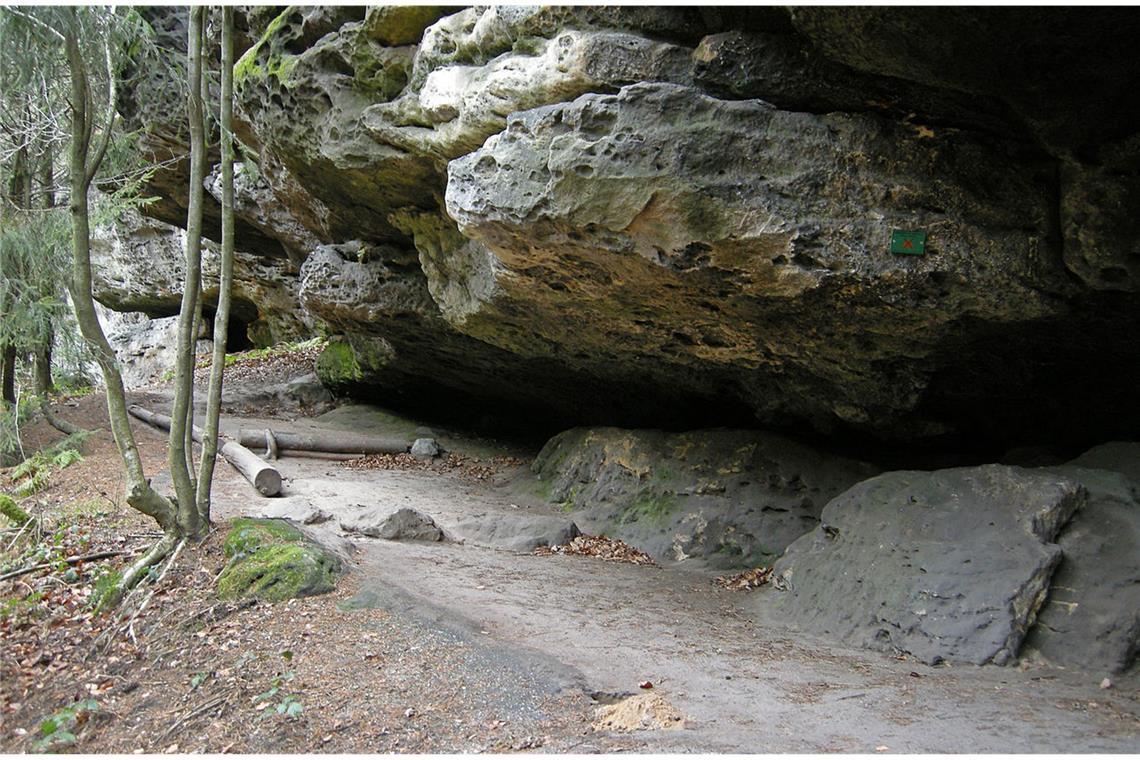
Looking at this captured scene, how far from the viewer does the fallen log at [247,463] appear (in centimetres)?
1084

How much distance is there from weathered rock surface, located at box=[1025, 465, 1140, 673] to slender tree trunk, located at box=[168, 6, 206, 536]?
7039 mm

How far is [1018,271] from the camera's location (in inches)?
272

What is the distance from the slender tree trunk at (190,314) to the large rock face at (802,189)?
2.41 metres

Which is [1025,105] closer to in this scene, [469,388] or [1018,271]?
[1018,271]

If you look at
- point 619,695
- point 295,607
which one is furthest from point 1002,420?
point 295,607

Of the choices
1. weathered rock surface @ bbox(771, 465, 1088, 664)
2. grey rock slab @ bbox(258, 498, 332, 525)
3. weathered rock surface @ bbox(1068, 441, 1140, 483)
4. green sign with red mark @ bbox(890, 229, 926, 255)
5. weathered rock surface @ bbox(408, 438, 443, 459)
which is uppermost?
green sign with red mark @ bbox(890, 229, 926, 255)

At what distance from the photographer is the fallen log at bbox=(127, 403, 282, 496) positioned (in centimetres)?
1084

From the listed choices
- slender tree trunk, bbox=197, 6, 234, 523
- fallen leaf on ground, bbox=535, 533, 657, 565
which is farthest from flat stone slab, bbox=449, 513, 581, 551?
slender tree trunk, bbox=197, 6, 234, 523

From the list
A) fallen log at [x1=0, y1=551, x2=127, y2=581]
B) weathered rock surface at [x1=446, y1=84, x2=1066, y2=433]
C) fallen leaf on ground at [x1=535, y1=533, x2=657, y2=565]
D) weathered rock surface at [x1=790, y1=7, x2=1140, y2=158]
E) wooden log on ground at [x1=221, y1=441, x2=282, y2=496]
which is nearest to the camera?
weathered rock surface at [x1=790, y1=7, x2=1140, y2=158]

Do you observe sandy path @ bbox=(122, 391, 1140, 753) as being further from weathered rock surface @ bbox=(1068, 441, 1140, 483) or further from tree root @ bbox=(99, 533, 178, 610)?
weathered rock surface @ bbox=(1068, 441, 1140, 483)

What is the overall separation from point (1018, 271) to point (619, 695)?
4.85 m

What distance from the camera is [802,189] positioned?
22.8ft

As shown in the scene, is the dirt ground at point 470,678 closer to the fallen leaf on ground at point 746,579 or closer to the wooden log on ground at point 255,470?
the fallen leaf on ground at point 746,579

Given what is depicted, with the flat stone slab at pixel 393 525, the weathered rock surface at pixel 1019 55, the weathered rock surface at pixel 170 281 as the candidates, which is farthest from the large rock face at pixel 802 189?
the weathered rock surface at pixel 170 281
